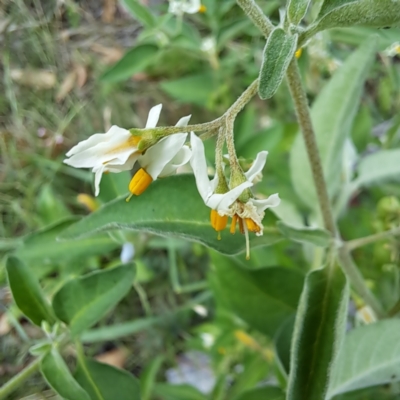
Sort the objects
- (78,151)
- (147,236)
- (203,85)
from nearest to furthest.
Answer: (78,151) → (147,236) → (203,85)

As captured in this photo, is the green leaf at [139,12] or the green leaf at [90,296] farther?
the green leaf at [139,12]

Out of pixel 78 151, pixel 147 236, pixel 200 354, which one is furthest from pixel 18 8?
pixel 200 354

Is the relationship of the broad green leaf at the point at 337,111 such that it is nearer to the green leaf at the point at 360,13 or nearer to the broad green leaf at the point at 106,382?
the green leaf at the point at 360,13

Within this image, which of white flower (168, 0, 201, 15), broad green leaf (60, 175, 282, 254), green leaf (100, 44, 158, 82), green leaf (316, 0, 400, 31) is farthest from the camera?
green leaf (100, 44, 158, 82)

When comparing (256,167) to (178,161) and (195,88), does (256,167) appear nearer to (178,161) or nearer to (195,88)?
(178,161)

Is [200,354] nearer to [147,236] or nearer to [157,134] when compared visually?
[147,236]

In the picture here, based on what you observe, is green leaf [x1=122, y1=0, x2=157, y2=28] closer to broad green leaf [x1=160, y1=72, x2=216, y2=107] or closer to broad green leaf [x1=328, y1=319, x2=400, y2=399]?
broad green leaf [x1=160, y1=72, x2=216, y2=107]

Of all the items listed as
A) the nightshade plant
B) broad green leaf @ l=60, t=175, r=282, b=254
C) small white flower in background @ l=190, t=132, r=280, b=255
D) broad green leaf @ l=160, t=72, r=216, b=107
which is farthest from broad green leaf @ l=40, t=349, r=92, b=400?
broad green leaf @ l=160, t=72, r=216, b=107

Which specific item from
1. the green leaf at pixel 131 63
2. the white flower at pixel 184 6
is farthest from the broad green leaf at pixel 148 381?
the white flower at pixel 184 6
